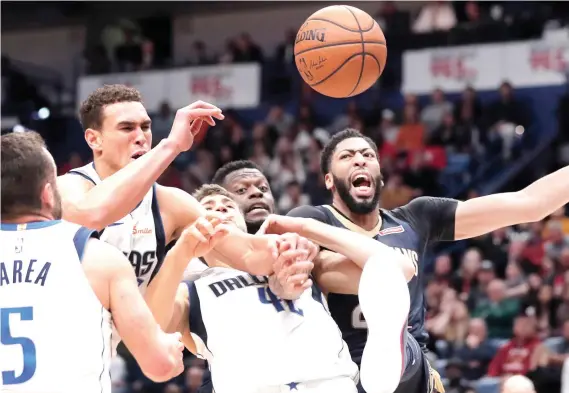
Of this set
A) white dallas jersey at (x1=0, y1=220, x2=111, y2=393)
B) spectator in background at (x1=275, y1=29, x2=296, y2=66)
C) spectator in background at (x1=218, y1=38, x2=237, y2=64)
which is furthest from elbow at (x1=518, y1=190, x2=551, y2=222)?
spectator in background at (x1=218, y1=38, x2=237, y2=64)

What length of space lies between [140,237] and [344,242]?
1030 mm

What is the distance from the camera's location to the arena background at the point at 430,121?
10.3 metres

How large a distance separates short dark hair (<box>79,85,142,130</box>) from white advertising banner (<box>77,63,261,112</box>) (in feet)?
35.0

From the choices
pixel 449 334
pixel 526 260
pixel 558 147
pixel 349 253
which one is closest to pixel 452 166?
pixel 558 147

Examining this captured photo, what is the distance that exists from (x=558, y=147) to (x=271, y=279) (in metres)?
9.38

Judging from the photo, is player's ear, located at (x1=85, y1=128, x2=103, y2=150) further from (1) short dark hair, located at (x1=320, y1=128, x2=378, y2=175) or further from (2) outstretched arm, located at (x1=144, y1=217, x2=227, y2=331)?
(1) short dark hair, located at (x1=320, y1=128, x2=378, y2=175)

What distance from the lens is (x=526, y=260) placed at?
10969 millimetres

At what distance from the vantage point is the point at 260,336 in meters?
4.52

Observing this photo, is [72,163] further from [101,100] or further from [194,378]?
[101,100]

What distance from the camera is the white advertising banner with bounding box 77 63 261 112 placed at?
51.3ft

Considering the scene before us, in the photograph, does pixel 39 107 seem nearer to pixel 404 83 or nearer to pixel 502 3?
pixel 404 83

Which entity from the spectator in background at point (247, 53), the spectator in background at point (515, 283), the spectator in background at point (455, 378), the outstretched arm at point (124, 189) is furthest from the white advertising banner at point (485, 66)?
the outstretched arm at point (124, 189)

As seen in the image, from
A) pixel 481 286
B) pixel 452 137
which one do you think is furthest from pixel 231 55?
pixel 481 286

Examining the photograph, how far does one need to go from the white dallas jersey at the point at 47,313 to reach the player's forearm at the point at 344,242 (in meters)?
1.61
